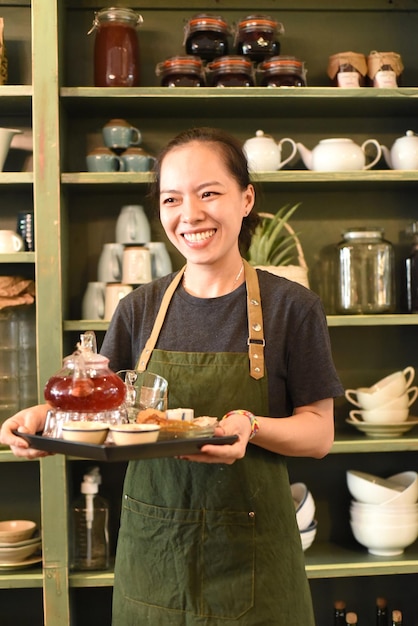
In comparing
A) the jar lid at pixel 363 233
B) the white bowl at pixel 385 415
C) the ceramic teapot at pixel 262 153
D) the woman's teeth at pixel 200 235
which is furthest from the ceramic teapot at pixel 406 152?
the woman's teeth at pixel 200 235

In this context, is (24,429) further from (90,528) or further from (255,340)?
(90,528)

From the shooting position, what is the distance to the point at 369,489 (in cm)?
270

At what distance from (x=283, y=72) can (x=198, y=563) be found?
1.65 metres

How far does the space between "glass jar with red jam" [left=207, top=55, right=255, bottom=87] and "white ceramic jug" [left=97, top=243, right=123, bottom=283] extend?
0.61m

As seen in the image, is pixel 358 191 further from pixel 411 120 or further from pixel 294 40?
pixel 294 40

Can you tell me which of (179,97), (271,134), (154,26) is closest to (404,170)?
(271,134)

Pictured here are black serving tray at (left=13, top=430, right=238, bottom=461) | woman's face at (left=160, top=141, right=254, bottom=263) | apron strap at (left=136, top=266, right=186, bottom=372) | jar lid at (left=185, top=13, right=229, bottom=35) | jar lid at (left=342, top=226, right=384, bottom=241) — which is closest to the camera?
black serving tray at (left=13, top=430, right=238, bottom=461)

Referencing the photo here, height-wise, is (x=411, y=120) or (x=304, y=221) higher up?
(x=411, y=120)

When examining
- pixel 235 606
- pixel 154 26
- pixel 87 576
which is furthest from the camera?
pixel 154 26

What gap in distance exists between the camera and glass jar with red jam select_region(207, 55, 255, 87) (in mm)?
2613

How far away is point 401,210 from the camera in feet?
9.72

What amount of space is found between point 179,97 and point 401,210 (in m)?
0.91

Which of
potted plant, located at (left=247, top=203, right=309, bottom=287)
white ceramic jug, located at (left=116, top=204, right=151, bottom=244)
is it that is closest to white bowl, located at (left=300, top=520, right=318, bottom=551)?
potted plant, located at (left=247, top=203, right=309, bottom=287)

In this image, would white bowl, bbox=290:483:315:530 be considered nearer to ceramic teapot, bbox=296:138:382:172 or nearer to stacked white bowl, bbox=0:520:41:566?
stacked white bowl, bbox=0:520:41:566
